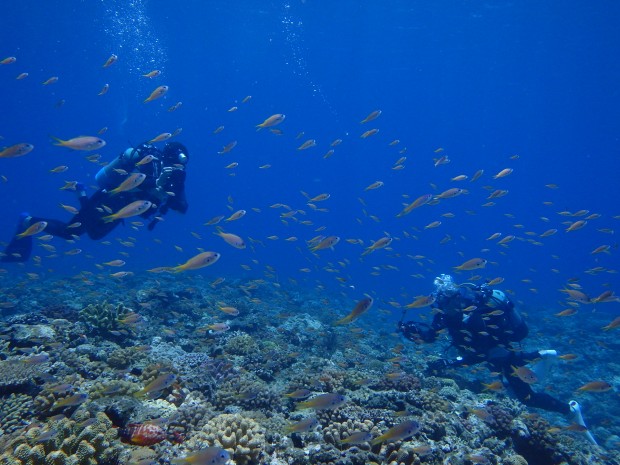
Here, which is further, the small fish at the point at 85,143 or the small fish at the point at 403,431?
the small fish at the point at 85,143

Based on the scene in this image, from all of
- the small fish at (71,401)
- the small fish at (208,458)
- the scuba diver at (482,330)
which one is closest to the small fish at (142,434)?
the small fish at (71,401)

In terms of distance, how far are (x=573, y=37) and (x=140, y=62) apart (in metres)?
69.2

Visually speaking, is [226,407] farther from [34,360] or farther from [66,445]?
[34,360]

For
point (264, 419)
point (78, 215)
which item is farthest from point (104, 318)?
point (264, 419)

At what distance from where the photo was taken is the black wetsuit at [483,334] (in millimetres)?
9820

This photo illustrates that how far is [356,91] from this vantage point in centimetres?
7994

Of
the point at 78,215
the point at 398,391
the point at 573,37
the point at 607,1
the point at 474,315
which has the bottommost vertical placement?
the point at 398,391

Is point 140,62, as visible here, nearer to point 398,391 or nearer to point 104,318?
point 104,318

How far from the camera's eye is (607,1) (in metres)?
30.9

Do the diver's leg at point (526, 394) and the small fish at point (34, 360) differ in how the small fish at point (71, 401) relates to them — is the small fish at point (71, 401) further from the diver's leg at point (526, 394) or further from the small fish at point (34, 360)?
the diver's leg at point (526, 394)

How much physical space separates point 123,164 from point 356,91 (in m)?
76.9

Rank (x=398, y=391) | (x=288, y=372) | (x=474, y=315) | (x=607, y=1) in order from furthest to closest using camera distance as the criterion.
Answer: (x=607, y=1) → (x=474, y=315) → (x=288, y=372) → (x=398, y=391)

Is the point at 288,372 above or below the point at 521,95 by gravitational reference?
below

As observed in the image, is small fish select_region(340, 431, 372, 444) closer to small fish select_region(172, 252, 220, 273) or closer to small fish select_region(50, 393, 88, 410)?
small fish select_region(172, 252, 220, 273)
